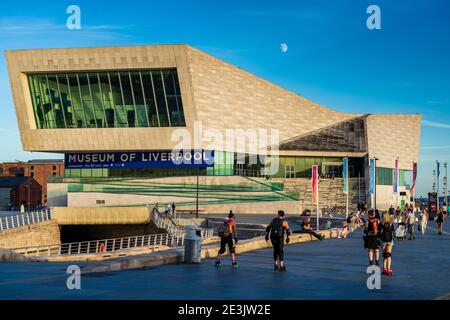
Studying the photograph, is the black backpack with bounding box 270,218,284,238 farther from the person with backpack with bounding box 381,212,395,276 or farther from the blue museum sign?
the blue museum sign

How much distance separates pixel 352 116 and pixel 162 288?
89.1m

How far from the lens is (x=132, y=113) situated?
261 feet

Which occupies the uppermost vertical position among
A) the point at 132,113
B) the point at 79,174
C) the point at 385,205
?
the point at 132,113

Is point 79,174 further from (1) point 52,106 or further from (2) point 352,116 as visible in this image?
(2) point 352,116

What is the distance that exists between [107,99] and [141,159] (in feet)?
28.6

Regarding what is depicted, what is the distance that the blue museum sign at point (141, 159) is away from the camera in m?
81.4

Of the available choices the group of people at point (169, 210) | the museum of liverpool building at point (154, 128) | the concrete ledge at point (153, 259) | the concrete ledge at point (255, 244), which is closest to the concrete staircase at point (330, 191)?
the museum of liverpool building at point (154, 128)

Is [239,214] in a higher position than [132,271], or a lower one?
lower

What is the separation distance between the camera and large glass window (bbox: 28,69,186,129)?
7762cm

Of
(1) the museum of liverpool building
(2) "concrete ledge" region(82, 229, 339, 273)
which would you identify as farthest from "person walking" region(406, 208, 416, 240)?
(1) the museum of liverpool building

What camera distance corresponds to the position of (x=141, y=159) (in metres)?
83.4

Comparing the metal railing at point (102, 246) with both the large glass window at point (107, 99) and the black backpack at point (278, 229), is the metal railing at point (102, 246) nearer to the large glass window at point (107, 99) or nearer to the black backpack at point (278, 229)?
the black backpack at point (278, 229)

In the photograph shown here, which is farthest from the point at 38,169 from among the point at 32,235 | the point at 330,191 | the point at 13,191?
the point at 32,235
